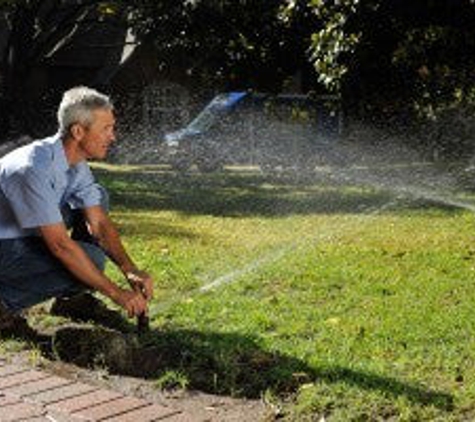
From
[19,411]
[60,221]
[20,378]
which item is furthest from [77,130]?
[19,411]

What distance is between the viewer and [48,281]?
4984mm

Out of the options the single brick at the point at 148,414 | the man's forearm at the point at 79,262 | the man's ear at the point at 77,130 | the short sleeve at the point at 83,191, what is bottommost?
the single brick at the point at 148,414

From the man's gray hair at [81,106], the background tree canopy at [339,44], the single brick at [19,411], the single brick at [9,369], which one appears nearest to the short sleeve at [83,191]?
the man's gray hair at [81,106]

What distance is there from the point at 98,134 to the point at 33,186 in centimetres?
42

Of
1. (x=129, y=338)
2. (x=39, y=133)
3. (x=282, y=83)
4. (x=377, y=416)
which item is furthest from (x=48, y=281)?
(x=39, y=133)

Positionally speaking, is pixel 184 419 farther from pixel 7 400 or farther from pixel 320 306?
pixel 320 306

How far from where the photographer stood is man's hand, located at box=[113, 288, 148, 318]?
4.58 m

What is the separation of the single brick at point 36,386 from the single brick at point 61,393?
0.04 metres

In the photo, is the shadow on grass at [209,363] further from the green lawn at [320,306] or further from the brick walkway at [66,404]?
the brick walkway at [66,404]

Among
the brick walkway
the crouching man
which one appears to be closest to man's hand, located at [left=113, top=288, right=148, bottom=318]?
the crouching man

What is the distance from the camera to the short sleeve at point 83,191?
205 inches

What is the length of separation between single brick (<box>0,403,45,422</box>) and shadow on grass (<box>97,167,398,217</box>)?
7566mm

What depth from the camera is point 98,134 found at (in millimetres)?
4887

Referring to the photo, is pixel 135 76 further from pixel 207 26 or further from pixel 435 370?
pixel 435 370
